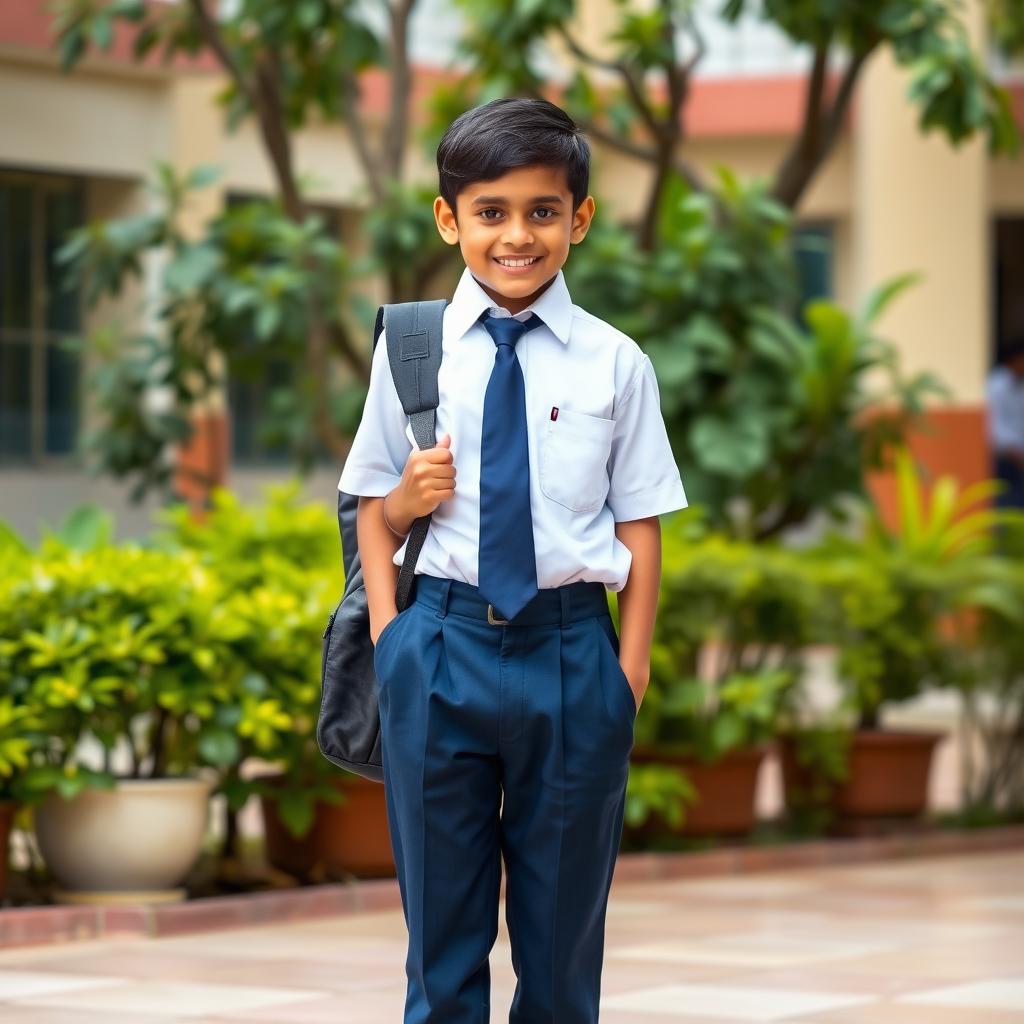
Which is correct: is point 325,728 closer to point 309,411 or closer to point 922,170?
point 309,411

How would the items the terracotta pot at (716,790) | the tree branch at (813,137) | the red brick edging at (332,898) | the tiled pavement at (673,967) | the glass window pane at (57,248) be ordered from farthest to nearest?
1. the glass window pane at (57,248)
2. the tree branch at (813,137)
3. the terracotta pot at (716,790)
4. the red brick edging at (332,898)
5. the tiled pavement at (673,967)

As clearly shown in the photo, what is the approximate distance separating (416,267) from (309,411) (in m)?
0.79

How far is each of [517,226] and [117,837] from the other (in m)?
3.51

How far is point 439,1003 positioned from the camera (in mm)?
3285

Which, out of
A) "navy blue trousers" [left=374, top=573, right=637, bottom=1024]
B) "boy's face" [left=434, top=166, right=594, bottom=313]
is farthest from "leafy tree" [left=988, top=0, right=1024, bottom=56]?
"navy blue trousers" [left=374, top=573, right=637, bottom=1024]

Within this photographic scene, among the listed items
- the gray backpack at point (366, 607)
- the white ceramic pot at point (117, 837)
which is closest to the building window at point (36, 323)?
the white ceramic pot at point (117, 837)

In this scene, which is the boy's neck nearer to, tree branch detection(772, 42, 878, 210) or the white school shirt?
the white school shirt

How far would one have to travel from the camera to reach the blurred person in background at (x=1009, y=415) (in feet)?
46.1

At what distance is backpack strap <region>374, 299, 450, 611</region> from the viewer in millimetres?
3393

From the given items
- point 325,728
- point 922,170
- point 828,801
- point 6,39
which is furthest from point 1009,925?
point 922,170

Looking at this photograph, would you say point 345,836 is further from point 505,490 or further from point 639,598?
point 505,490

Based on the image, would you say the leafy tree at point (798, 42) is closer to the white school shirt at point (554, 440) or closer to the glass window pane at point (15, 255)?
the glass window pane at point (15, 255)

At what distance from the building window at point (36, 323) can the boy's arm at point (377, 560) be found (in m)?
11.3

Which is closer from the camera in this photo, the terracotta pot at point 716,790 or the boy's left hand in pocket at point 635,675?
the boy's left hand in pocket at point 635,675
